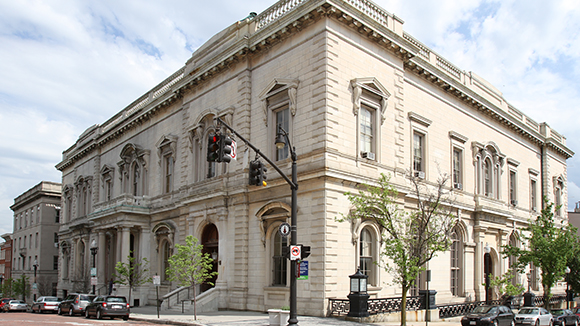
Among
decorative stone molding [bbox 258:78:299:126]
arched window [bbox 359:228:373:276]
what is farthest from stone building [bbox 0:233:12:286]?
arched window [bbox 359:228:373:276]

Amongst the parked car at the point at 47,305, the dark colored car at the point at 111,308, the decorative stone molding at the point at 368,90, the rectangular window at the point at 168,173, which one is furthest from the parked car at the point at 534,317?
the parked car at the point at 47,305

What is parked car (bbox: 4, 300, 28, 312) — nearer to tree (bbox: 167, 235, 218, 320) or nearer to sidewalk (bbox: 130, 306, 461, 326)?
sidewalk (bbox: 130, 306, 461, 326)

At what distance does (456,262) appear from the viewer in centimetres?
3272

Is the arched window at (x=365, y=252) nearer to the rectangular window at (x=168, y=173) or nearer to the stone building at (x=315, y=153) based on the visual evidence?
the stone building at (x=315, y=153)

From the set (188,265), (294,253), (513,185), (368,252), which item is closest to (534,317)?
(368,252)

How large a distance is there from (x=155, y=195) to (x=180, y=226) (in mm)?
5837

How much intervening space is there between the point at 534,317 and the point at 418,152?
34.6 ft

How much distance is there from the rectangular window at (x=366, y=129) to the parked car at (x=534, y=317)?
37.0ft

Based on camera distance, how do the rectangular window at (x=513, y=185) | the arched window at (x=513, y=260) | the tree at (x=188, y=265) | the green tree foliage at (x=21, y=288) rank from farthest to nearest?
the green tree foliage at (x=21, y=288) → the rectangular window at (x=513, y=185) → the arched window at (x=513, y=260) → the tree at (x=188, y=265)

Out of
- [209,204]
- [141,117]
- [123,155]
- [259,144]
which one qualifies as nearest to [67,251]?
[123,155]

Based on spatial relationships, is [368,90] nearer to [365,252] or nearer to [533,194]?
[365,252]

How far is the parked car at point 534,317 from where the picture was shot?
1030 inches

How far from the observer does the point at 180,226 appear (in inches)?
1331

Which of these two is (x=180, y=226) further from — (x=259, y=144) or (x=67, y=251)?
(x=67, y=251)
